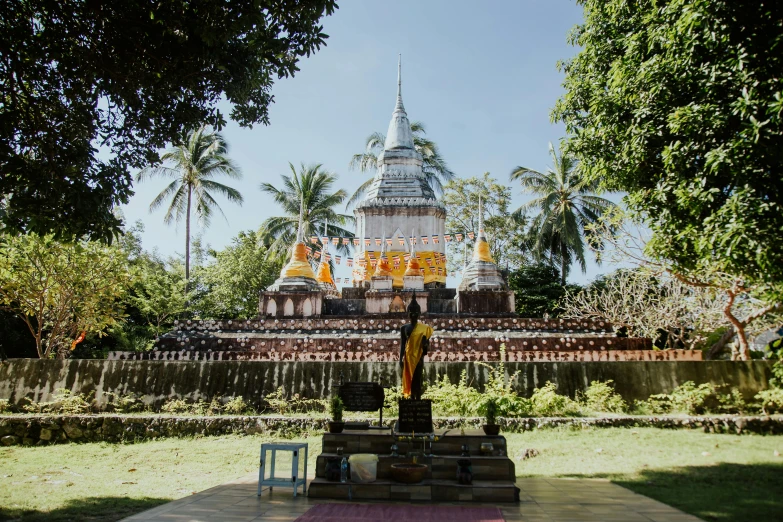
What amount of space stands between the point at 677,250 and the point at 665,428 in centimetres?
407

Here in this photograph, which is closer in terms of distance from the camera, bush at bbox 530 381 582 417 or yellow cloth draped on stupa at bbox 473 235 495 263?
bush at bbox 530 381 582 417

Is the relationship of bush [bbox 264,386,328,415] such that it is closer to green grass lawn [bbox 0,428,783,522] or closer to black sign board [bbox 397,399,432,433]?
green grass lawn [bbox 0,428,783,522]

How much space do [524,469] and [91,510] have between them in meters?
6.13

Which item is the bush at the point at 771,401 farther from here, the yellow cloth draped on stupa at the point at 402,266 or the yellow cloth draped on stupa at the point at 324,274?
the yellow cloth draped on stupa at the point at 324,274

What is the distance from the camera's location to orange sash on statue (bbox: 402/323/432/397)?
848 cm

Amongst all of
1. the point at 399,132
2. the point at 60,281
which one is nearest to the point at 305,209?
the point at 399,132

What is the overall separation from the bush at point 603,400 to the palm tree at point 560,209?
72.4 feet

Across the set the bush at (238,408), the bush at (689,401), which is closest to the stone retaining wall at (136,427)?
the bush at (238,408)

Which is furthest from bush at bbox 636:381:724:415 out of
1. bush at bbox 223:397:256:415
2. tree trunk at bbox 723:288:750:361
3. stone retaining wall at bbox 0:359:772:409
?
bush at bbox 223:397:256:415

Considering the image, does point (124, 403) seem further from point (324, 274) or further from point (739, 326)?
point (324, 274)

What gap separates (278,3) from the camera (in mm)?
7297

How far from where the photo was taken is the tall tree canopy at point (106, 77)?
7.17 m

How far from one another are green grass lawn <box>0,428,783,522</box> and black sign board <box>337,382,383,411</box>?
202 cm

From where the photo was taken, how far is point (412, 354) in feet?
28.0
